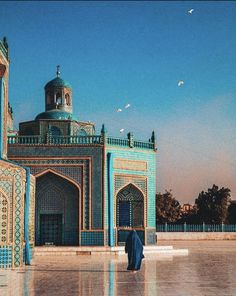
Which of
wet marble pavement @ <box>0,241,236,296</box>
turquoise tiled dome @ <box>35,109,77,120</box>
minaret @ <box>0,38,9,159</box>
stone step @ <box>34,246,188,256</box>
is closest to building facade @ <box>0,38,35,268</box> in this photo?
wet marble pavement @ <box>0,241,236,296</box>

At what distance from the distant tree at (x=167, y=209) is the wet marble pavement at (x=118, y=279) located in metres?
26.6

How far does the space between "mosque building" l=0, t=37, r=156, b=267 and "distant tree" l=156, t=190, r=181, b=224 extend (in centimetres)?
1796

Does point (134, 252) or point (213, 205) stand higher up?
point (213, 205)

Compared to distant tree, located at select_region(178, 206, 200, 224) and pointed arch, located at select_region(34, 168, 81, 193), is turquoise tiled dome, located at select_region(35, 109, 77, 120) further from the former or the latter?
distant tree, located at select_region(178, 206, 200, 224)

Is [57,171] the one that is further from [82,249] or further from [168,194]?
[168,194]

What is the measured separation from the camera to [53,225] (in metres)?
26.5

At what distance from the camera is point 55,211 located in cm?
2644

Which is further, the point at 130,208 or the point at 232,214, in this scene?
the point at 232,214

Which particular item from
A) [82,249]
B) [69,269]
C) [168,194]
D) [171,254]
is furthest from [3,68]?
[168,194]

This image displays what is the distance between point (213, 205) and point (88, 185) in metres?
22.2

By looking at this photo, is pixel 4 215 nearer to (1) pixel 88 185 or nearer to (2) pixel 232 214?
(1) pixel 88 185

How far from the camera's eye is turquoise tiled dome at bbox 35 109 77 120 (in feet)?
97.0

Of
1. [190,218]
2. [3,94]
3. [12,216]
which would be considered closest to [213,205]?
[190,218]

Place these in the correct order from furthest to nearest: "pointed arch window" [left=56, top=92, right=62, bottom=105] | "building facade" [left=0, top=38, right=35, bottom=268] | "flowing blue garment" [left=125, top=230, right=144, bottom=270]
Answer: "pointed arch window" [left=56, top=92, right=62, bottom=105], "building facade" [left=0, top=38, right=35, bottom=268], "flowing blue garment" [left=125, top=230, right=144, bottom=270]
